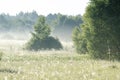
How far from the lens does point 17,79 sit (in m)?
14.0

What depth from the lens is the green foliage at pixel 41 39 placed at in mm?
51562

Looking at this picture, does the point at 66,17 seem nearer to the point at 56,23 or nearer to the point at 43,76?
the point at 56,23

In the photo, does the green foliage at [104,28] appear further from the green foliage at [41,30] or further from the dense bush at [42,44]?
the green foliage at [41,30]

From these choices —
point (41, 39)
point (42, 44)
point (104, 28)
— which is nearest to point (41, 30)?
point (41, 39)

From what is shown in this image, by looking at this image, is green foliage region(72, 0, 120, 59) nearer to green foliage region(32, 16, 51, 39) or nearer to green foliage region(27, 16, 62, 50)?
green foliage region(27, 16, 62, 50)

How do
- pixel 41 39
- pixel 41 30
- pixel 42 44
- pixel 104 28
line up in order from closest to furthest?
pixel 104 28, pixel 42 44, pixel 41 39, pixel 41 30

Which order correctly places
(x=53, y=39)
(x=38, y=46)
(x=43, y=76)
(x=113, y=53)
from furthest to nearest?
(x=53, y=39) < (x=38, y=46) < (x=113, y=53) < (x=43, y=76)

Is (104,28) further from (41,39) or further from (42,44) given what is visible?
(41,39)

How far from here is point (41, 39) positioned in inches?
2104

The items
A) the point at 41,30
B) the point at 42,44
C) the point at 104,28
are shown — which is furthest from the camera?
the point at 41,30

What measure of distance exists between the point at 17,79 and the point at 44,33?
40426 mm

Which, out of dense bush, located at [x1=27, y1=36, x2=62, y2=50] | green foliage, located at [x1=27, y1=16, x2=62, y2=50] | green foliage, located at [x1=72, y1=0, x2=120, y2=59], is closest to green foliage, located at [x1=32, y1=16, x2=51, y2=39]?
green foliage, located at [x1=27, y1=16, x2=62, y2=50]

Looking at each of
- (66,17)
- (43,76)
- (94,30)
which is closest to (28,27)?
(66,17)

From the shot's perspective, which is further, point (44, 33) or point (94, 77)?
point (44, 33)
